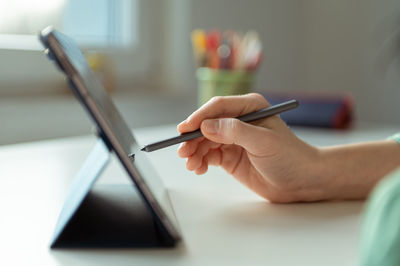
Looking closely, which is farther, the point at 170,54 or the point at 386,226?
the point at 170,54

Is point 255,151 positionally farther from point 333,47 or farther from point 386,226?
point 333,47

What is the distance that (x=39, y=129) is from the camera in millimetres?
1464

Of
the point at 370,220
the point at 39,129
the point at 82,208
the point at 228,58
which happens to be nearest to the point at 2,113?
the point at 39,129

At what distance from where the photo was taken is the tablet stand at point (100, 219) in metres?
0.47

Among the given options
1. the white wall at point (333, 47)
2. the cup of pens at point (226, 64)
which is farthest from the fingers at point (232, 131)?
the white wall at point (333, 47)

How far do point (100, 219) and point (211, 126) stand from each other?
0.49 ft

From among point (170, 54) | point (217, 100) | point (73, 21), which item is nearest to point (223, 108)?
point (217, 100)

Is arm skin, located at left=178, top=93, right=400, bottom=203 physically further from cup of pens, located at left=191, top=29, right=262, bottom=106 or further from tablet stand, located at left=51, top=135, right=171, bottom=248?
cup of pens, located at left=191, top=29, right=262, bottom=106

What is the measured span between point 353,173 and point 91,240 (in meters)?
0.36

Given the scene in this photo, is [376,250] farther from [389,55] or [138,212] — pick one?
[389,55]

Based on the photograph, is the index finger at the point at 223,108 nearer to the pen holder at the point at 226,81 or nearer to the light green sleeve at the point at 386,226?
the light green sleeve at the point at 386,226

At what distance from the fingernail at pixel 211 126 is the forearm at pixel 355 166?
0.56 ft

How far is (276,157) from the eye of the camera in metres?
0.61

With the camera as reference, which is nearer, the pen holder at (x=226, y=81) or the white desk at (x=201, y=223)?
the white desk at (x=201, y=223)
